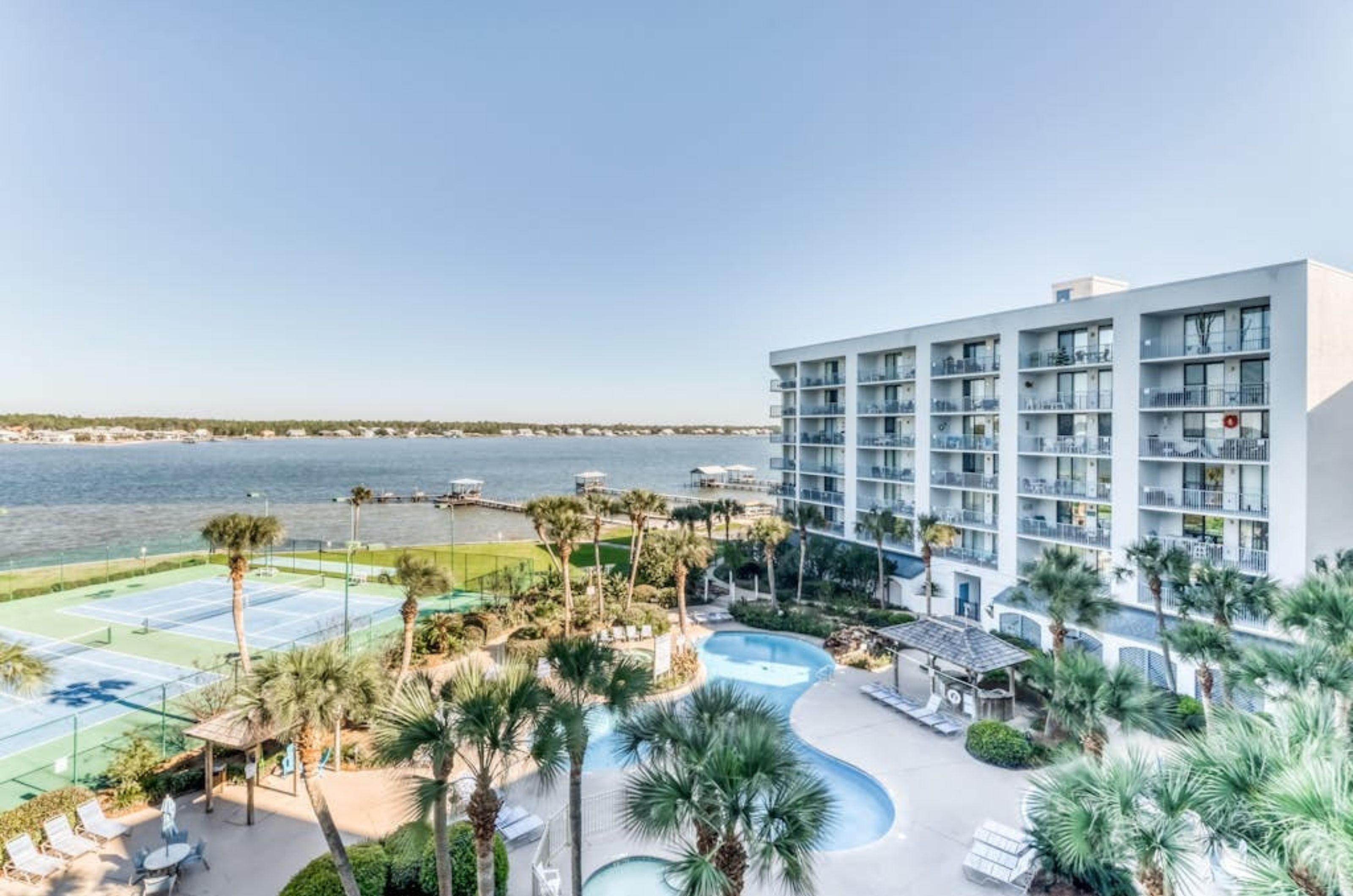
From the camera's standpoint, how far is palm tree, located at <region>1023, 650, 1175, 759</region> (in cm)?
1345

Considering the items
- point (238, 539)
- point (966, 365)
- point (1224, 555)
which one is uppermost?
point (966, 365)

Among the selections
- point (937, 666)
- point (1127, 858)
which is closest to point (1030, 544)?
point (937, 666)

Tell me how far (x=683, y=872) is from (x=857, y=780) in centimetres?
977

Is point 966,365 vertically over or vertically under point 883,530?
over

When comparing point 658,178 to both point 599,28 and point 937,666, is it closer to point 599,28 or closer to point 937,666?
point 599,28

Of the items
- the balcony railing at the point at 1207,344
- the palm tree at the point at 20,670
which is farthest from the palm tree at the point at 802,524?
the palm tree at the point at 20,670

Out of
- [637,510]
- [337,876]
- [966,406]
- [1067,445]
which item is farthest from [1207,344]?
[337,876]

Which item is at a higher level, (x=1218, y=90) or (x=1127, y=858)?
(x=1218, y=90)

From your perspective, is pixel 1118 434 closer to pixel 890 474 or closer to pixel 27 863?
pixel 890 474

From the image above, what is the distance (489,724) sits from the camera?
8.39 metres

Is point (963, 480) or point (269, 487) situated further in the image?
point (269, 487)

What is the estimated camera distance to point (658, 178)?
3147 cm

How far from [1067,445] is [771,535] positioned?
12.7 meters

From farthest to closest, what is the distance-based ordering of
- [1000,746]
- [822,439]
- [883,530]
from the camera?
[822,439], [883,530], [1000,746]
